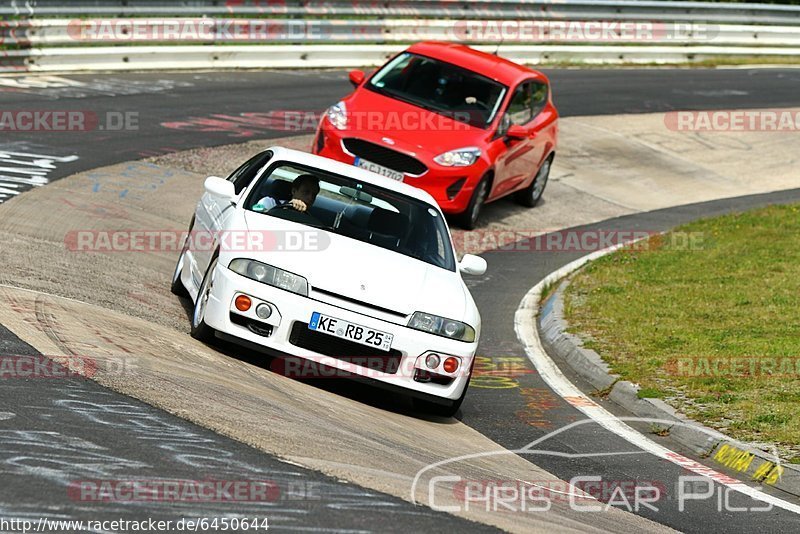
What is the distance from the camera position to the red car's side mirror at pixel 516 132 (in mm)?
16109

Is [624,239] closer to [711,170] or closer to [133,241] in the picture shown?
[711,170]

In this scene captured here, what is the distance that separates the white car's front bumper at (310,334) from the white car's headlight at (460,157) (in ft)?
22.3

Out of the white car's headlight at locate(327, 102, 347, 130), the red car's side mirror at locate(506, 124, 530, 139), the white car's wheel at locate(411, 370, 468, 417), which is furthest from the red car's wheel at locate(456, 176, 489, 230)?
the white car's wheel at locate(411, 370, 468, 417)

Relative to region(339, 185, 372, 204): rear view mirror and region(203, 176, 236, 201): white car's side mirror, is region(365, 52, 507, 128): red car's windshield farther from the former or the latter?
region(203, 176, 236, 201): white car's side mirror

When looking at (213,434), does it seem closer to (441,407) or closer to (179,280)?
(441,407)

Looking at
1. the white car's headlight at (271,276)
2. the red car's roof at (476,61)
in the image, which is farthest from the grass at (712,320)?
the white car's headlight at (271,276)

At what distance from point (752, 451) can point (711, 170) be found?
1409 centimetres

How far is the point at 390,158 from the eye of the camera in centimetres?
1491

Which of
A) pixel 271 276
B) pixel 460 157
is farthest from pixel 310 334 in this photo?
pixel 460 157

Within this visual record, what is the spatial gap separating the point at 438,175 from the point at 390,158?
605 mm

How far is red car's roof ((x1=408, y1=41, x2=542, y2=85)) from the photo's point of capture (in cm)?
1670

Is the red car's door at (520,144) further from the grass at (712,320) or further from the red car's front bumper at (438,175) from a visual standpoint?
the grass at (712,320)

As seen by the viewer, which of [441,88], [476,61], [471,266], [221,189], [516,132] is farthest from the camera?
[476,61]

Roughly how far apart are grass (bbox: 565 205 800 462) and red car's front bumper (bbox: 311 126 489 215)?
182cm
